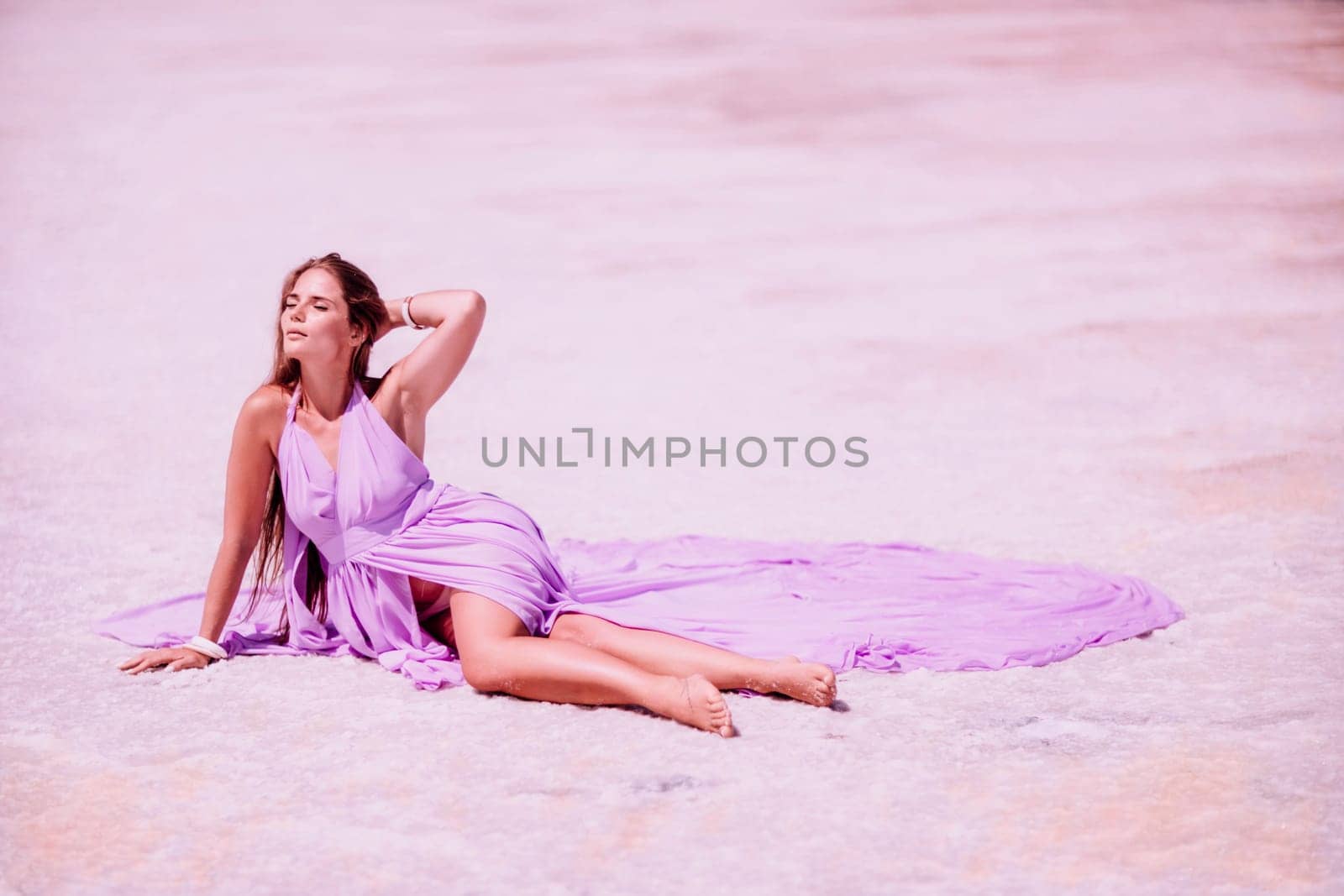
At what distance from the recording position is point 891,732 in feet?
7.82

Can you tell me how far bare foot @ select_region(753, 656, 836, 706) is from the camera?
2.45 metres

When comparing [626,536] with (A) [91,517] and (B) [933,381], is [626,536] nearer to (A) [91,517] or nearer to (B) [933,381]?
(A) [91,517]

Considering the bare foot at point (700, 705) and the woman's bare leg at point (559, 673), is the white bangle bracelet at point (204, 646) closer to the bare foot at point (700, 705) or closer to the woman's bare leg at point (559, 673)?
the woman's bare leg at point (559, 673)

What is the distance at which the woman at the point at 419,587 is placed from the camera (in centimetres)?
265

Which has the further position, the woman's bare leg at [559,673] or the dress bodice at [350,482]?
the dress bodice at [350,482]

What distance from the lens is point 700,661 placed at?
2559 mm

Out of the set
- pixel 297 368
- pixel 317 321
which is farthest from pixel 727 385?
pixel 317 321

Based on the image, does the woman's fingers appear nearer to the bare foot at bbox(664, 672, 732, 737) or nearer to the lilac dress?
the lilac dress

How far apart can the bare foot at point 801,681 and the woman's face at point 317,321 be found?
111 cm

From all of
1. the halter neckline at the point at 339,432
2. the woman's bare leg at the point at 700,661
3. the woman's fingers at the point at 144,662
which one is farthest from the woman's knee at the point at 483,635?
the woman's fingers at the point at 144,662

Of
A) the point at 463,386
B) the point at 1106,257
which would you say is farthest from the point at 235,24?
the point at 1106,257

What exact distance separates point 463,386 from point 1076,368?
2.56 m

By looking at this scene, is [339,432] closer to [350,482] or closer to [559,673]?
[350,482]

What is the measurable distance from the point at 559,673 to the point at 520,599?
24cm
